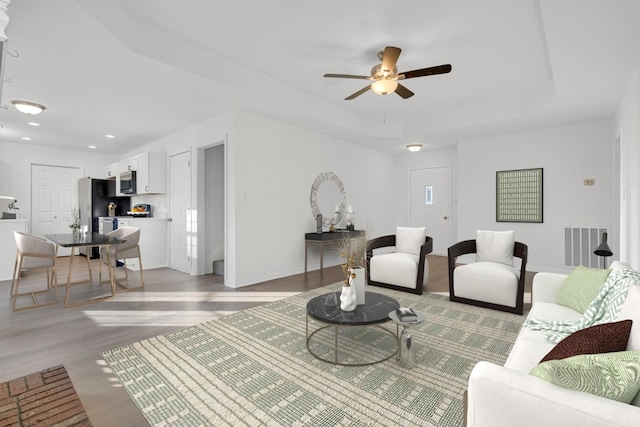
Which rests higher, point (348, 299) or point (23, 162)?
point (23, 162)

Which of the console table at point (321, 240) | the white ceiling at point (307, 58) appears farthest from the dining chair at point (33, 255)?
Result: the console table at point (321, 240)

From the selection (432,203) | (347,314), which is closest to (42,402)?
(347,314)

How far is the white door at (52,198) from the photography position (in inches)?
272

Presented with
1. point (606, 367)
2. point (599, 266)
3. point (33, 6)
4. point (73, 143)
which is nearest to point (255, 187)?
point (33, 6)

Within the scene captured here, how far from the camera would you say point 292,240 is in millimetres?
5246

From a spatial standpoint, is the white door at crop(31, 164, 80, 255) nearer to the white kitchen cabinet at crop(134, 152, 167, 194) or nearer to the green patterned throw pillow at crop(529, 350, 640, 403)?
the white kitchen cabinet at crop(134, 152, 167, 194)

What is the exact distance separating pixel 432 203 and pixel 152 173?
19.2ft

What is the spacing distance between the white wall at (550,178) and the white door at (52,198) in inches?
342

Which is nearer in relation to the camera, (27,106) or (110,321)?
(110,321)

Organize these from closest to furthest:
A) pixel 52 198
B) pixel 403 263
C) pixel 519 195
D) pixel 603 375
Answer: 1. pixel 603 375
2. pixel 403 263
3. pixel 519 195
4. pixel 52 198

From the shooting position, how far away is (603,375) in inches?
38.0

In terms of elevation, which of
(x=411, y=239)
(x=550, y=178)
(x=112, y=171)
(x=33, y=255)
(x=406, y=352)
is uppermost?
(x=112, y=171)

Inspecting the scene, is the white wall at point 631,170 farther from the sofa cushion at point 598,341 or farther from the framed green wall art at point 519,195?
the sofa cushion at point 598,341

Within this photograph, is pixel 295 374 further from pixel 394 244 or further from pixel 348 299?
pixel 394 244
